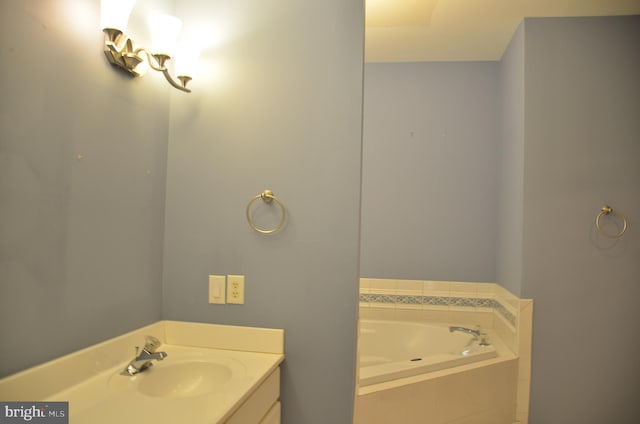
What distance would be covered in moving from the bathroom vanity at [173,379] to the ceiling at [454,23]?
1.89 metres

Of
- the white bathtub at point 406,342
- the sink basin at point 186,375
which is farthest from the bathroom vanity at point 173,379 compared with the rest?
the white bathtub at point 406,342

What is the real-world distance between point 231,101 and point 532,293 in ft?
6.50

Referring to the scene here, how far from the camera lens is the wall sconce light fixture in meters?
1.09

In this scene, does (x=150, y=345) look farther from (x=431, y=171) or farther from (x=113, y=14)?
(x=431, y=171)

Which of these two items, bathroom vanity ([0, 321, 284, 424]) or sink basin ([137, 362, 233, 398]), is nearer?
bathroom vanity ([0, 321, 284, 424])

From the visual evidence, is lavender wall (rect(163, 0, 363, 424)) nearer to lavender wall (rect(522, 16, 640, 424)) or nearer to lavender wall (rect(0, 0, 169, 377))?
lavender wall (rect(0, 0, 169, 377))

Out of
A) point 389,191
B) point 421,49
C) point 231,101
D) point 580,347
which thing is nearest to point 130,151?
point 231,101

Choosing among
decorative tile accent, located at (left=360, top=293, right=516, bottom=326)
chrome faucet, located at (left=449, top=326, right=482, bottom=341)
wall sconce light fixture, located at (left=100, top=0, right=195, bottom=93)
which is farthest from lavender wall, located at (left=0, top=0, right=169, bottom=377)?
chrome faucet, located at (left=449, top=326, right=482, bottom=341)

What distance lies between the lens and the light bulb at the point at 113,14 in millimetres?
1081

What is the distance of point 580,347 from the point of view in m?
2.23

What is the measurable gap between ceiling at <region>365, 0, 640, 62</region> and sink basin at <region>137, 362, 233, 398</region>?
1.98 metres

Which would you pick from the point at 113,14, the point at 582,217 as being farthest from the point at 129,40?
the point at 582,217

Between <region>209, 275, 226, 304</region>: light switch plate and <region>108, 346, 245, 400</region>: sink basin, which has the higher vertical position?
<region>209, 275, 226, 304</region>: light switch plate

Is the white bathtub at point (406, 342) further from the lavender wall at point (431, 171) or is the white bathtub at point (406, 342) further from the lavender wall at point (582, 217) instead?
the lavender wall at point (582, 217)
